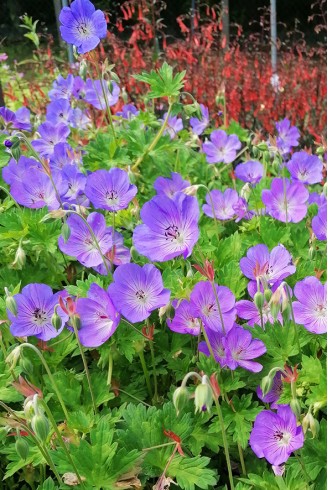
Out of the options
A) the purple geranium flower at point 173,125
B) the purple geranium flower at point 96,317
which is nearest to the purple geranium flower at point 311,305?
the purple geranium flower at point 96,317

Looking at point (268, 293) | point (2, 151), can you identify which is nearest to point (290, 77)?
point (2, 151)

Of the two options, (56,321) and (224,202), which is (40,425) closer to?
(56,321)

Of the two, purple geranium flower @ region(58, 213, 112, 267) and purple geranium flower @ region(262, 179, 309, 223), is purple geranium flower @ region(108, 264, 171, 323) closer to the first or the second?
purple geranium flower @ region(58, 213, 112, 267)

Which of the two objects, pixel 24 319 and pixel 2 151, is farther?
pixel 2 151

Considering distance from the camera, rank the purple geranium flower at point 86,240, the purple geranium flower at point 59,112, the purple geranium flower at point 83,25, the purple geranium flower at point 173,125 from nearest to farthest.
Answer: the purple geranium flower at point 86,240
the purple geranium flower at point 83,25
the purple geranium flower at point 59,112
the purple geranium flower at point 173,125

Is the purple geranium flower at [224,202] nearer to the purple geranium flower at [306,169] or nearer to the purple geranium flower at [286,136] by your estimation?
the purple geranium flower at [306,169]

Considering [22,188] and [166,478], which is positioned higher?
[22,188]

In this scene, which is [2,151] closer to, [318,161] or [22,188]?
[22,188]

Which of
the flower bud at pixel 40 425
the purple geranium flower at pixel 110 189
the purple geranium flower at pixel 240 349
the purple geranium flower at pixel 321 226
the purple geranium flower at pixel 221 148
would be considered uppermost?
the purple geranium flower at pixel 110 189
